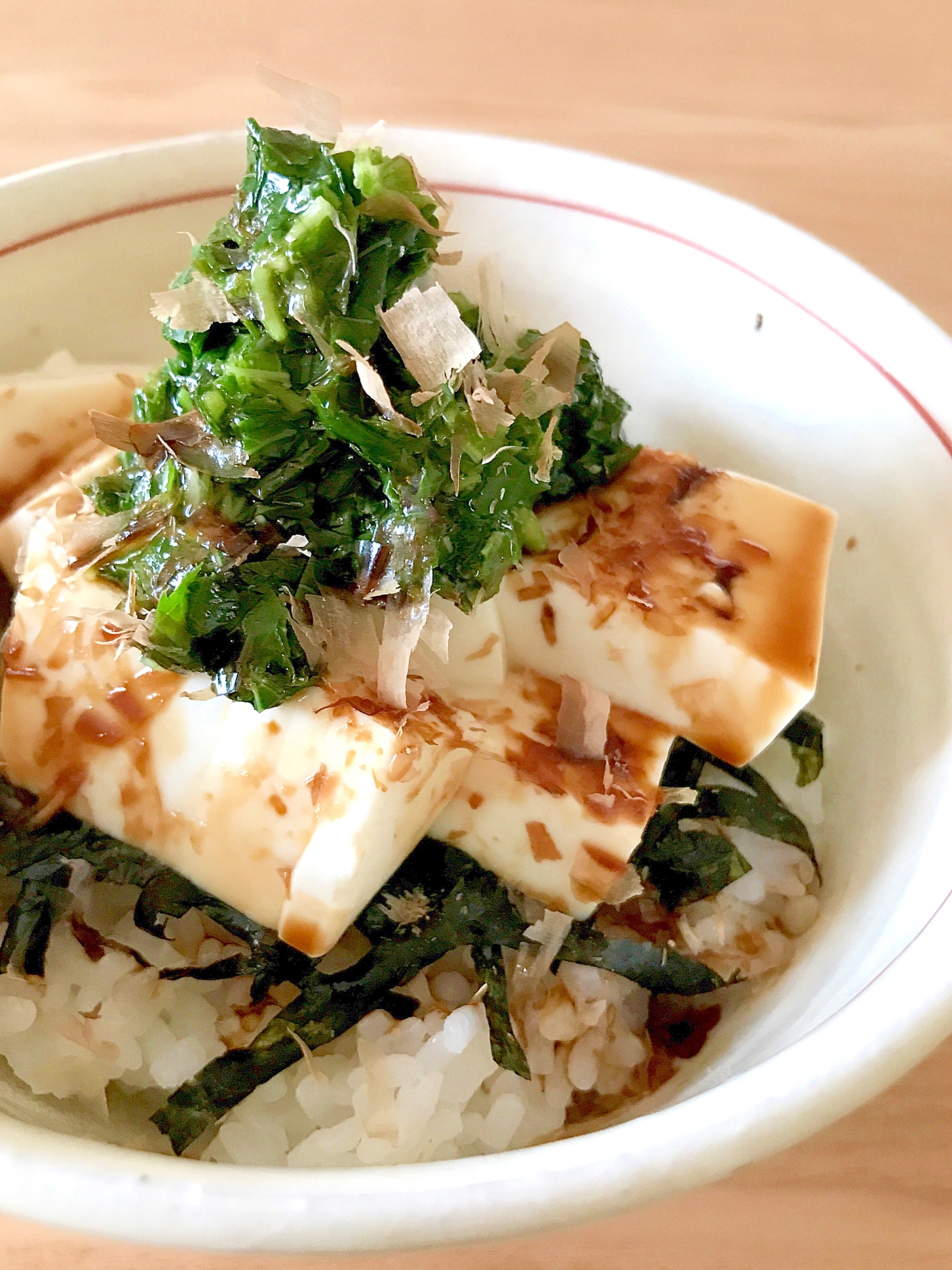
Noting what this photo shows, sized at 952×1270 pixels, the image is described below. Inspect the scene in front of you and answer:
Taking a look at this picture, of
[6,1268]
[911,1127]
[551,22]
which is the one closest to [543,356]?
[911,1127]

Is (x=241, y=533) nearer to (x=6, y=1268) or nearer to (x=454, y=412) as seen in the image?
(x=454, y=412)

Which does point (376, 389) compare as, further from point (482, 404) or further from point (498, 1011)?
point (498, 1011)

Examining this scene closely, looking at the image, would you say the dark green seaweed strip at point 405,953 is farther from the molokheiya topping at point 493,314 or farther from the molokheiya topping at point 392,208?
the molokheiya topping at point 392,208

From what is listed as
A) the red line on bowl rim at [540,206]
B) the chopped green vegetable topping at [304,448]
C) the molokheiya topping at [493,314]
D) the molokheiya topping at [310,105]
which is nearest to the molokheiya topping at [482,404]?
the chopped green vegetable topping at [304,448]

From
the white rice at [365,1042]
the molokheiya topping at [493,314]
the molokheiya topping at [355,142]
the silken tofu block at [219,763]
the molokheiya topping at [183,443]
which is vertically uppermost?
the molokheiya topping at [355,142]

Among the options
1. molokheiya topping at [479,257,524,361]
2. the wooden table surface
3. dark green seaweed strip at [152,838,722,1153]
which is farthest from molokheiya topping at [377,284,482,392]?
the wooden table surface

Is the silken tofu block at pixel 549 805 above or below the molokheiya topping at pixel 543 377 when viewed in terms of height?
below

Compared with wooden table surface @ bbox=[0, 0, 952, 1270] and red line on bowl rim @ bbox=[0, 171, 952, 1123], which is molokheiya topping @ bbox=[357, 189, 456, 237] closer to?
red line on bowl rim @ bbox=[0, 171, 952, 1123]
